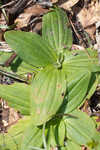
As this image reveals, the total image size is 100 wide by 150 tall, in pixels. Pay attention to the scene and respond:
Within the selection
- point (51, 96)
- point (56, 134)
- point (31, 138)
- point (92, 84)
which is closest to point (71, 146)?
point (56, 134)

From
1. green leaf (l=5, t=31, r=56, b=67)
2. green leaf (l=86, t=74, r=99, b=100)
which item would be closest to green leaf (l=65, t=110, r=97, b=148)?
green leaf (l=86, t=74, r=99, b=100)

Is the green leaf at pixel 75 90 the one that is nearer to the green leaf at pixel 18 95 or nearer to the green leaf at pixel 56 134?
the green leaf at pixel 56 134

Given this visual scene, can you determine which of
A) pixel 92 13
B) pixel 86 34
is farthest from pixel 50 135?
pixel 92 13

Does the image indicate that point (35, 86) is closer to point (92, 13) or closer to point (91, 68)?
point (91, 68)

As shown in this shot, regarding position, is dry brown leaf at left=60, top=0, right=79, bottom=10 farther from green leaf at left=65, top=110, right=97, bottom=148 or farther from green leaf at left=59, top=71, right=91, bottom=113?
green leaf at left=65, top=110, right=97, bottom=148

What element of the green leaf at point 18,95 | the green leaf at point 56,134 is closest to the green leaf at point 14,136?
the green leaf at point 18,95

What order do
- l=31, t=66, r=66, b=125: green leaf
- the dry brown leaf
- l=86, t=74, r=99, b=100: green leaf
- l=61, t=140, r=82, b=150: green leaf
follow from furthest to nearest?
the dry brown leaf, l=86, t=74, r=99, b=100: green leaf, l=61, t=140, r=82, b=150: green leaf, l=31, t=66, r=66, b=125: green leaf
